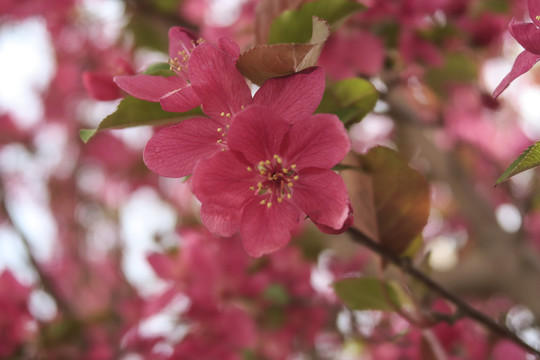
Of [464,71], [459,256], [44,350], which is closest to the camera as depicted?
[44,350]

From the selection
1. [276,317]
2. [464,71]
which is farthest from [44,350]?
[464,71]

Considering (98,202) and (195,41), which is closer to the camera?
(195,41)

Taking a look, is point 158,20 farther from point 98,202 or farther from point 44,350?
point 98,202

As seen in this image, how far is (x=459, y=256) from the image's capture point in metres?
2.24

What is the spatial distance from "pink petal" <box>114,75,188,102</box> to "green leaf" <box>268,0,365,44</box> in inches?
5.7

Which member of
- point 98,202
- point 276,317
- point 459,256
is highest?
point 276,317

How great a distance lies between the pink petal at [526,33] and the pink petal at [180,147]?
1.06ft

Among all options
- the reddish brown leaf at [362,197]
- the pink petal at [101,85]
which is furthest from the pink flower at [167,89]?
the reddish brown leaf at [362,197]

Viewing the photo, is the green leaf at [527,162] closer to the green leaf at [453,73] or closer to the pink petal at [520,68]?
the pink petal at [520,68]

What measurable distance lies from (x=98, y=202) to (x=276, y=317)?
2.56m

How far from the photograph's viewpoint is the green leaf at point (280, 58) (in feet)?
1.70

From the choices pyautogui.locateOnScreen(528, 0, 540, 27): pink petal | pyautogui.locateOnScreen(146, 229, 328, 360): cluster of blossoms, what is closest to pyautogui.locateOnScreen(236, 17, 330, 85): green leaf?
pyautogui.locateOnScreen(528, 0, 540, 27): pink petal

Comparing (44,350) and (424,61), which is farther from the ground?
(424,61)

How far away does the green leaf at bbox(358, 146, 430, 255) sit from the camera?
2.18ft
